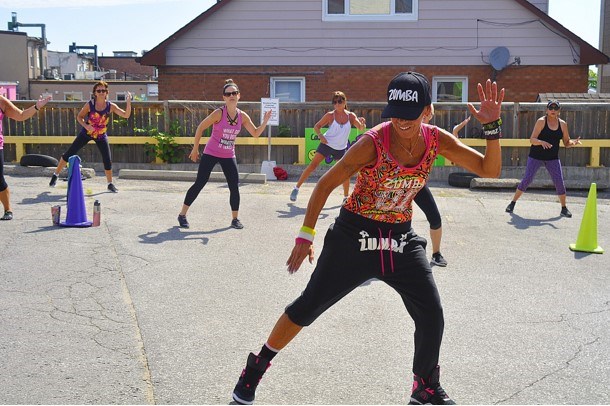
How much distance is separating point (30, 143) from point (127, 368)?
14570mm

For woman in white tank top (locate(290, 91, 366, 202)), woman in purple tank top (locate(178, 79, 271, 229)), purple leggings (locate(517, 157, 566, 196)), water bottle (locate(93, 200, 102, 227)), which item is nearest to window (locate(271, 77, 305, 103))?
woman in white tank top (locate(290, 91, 366, 202))

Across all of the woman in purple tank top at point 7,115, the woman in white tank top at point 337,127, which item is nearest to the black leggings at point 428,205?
the woman in white tank top at point 337,127

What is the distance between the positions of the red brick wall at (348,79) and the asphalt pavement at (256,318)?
10096mm

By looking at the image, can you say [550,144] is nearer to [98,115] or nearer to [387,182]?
[98,115]

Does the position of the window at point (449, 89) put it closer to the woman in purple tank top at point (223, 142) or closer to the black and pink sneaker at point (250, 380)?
the woman in purple tank top at point (223, 142)

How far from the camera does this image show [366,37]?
20828 mm

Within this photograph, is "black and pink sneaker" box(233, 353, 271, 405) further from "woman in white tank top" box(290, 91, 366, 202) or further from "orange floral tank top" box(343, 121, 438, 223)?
"woman in white tank top" box(290, 91, 366, 202)

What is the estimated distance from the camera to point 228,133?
10.5 meters

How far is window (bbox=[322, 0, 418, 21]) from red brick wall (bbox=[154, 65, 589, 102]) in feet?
4.32

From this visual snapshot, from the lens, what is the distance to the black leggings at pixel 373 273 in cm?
438

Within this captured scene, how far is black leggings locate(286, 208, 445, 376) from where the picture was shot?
14.4 feet

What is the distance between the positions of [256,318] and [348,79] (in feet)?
50.4

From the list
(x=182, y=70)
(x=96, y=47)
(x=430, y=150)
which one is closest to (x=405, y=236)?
(x=430, y=150)

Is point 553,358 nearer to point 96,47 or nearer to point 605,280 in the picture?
point 605,280
